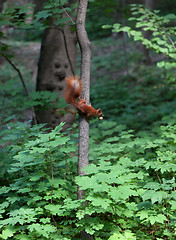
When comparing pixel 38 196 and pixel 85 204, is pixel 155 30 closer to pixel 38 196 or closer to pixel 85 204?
pixel 85 204

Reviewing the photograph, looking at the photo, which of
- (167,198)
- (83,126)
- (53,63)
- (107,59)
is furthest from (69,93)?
(107,59)

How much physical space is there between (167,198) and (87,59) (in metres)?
1.38

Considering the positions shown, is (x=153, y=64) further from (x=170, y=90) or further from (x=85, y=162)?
(x=85, y=162)

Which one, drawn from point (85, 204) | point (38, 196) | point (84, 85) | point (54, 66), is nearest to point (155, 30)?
point (54, 66)

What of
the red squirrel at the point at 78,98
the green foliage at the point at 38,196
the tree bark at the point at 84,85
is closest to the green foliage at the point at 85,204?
the green foliage at the point at 38,196

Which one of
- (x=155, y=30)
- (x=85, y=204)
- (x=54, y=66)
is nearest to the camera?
(x=85, y=204)

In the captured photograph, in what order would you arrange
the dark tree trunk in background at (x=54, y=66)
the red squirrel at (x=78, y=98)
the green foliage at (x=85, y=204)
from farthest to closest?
the dark tree trunk in background at (x=54, y=66), the red squirrel at (x=78, y=98), the green foliage at (x=85, y=204)

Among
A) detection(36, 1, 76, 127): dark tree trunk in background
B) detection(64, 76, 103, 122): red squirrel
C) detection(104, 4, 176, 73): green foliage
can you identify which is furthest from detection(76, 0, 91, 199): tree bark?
detection(36, 1, 76, 127): dark tree trunk in background

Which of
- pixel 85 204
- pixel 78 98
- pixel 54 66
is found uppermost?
pixel 78 98

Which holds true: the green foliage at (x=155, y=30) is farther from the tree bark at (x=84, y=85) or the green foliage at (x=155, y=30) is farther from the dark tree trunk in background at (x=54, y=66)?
the tree bark at (x=84, y=85)

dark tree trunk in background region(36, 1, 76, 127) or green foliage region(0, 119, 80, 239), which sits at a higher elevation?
dark tree trunk in background region(36, 1, 76, 127)

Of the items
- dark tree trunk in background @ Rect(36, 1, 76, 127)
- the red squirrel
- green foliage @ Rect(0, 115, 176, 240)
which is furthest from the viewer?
dark tree trunk in background @ Rect(36, 1, 76, 127)

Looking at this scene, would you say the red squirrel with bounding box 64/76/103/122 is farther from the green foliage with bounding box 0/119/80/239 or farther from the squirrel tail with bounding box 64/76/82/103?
the green foliage with bounding box 0/119/80/239

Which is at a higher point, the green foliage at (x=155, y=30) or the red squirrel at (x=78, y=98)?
the green foliage at (x=155, y=30)
